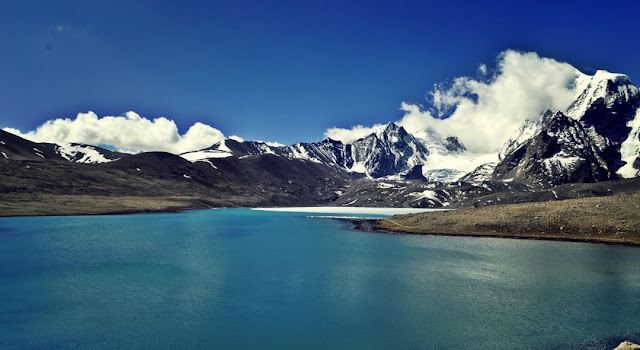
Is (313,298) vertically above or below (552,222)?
below

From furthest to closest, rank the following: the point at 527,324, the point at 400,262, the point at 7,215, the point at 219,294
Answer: the point at 7,215 → the point at 400,262 → the point at 219,294 → the point at 527,324

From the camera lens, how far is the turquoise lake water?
33.3m

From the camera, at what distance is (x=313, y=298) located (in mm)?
45781

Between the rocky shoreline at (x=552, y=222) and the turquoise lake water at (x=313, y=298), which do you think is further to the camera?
the rocky shoreline at (x=552, y=222)

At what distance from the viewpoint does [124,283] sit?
50781 mm

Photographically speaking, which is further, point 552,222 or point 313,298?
point 552,222

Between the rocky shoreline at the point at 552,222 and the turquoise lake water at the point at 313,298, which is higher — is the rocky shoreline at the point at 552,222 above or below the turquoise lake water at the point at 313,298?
above

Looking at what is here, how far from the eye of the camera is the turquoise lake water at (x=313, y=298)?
33281 millimetres

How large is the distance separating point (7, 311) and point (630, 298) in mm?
68223

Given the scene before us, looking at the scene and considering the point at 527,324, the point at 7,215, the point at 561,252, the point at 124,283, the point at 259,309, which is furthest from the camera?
the point at 7,215

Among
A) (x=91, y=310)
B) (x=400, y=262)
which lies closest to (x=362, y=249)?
(x=400, y=262)

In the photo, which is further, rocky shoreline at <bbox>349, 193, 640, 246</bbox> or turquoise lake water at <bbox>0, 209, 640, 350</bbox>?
rocky shoreline at <bbox>349, 193, 640, 246</bbox>

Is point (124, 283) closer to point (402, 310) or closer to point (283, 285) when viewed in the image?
point (283, 285)

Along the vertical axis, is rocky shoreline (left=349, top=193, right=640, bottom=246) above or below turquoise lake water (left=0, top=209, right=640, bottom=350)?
above
